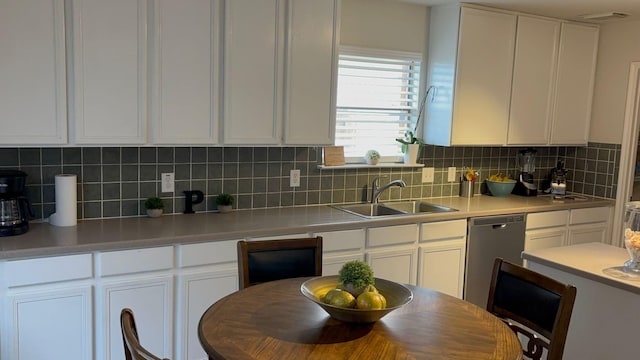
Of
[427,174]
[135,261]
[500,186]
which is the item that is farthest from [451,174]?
[135,261]

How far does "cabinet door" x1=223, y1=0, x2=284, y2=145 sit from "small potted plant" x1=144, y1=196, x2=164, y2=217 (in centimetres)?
55

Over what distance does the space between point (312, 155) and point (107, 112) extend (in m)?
1.47

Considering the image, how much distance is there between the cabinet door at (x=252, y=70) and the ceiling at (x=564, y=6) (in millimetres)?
1294

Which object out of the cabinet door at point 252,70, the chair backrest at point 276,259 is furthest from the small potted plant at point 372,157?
the chair backrest at point 276,259

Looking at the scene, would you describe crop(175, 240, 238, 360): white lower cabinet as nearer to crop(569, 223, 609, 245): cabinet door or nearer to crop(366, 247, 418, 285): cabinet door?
crop(366, 247, 418, 285): cabinet door

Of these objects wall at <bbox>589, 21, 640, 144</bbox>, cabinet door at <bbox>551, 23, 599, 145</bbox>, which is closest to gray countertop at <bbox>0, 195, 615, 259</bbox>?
cabinet door at <bbox>551, 23, 599, 145</bbox>

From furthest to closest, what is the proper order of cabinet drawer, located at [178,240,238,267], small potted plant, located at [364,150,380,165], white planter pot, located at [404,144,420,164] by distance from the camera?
white planter pot, located at [404,144,420,164], small potted plant, located at [364,150,380,165], cabinet drawer, located at [178,240,238,267]

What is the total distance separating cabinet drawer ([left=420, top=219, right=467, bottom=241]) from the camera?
3.87m

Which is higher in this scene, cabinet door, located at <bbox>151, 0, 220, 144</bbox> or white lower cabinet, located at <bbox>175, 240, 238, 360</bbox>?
cabinet door, located at <bbox>151, 0, 220, 144</bbox>

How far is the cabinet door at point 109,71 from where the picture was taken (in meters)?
2.92

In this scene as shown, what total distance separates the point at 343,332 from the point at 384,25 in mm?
2830

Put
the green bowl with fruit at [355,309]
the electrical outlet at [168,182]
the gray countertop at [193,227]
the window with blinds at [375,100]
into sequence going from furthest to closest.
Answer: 1. the window with blinds at [375,100]
2. the electrical outlet at [168,182]
3. the gray countertop at [193,227]
4. the green bowl with fruit at [355,309]

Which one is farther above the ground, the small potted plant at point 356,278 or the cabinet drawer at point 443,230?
the small potted plant at point 356,278

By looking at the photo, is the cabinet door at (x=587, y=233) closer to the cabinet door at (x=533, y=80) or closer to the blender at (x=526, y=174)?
the blender at (x=526, y=174)
